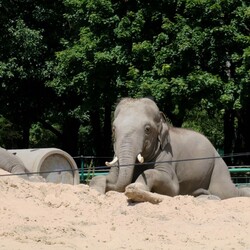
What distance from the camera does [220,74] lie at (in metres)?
21.9

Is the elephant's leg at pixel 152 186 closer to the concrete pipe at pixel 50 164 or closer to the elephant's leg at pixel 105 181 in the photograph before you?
the elephant's leg at pixel 105 181

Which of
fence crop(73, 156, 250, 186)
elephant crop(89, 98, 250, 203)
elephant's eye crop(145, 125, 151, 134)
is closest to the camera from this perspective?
elephant crop(89, 98, 250, 203)

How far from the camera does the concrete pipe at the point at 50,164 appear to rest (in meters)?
15.2

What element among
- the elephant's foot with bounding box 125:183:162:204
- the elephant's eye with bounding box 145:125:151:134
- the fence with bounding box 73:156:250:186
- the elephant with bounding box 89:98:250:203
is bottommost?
the fence with bounding box 73:156:250:186

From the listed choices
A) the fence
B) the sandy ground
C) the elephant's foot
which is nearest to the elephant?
the elephant's foot

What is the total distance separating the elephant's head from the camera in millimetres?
10625

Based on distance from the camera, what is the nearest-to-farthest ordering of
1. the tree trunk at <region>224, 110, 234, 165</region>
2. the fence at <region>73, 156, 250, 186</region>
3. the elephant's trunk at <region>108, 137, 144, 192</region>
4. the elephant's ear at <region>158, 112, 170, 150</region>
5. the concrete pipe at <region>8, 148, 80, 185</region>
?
the elephant's trunk at <region>108, 137, 144, 192</region> < the elephant's ear at <region>158, 112, 170, 150</region> < the concrete pipe at <region>8, 148, 80, 185</region> < the fence at <region>73, 156, 250, 186</region> < the tree trunk at <region>224, 110, 234, 165</region>

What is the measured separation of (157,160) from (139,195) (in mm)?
2154

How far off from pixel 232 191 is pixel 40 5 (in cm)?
1573

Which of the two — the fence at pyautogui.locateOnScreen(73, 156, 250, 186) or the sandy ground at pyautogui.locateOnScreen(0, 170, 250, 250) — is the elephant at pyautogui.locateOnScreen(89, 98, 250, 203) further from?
the fence at pyautogui.locateOnScreen(73, 156, 250, 186)

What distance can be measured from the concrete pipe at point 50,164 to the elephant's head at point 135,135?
4144 mm

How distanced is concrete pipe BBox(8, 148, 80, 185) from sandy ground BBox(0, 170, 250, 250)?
5303 millimetres

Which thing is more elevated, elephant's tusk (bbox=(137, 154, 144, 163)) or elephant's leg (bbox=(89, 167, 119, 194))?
elephant's tusk (bbox=(137, 154, 144, 163))

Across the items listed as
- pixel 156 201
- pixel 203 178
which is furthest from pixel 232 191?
pixel 156 201
